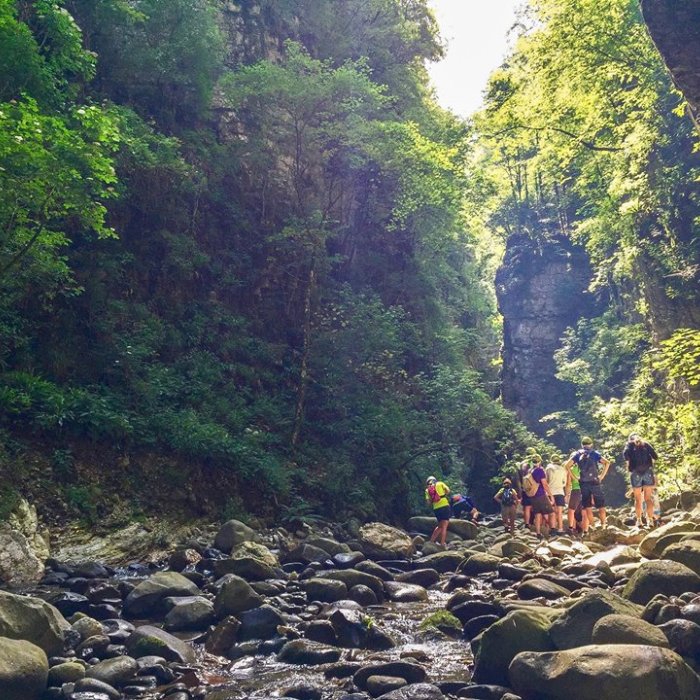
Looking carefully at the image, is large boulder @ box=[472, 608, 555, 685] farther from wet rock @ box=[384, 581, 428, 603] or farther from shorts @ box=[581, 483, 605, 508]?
shorts @ box=[581, 483, 605, 508]

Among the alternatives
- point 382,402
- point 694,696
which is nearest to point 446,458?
point 382,402

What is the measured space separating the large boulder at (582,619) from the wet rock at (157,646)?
12.5 ft

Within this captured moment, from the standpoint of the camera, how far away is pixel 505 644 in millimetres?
6238

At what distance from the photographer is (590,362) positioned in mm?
36562

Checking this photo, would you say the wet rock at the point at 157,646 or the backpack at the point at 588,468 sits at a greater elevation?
the backpack at the point at 588,468

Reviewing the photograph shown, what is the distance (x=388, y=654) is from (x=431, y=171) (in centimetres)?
2185

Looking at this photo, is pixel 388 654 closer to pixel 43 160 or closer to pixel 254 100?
pixel 43 160

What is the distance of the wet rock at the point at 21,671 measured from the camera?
5434mm

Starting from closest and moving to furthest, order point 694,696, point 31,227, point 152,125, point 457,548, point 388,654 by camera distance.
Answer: point 694,696
point 388,654
point 31,227
point 457,548
point 152,125

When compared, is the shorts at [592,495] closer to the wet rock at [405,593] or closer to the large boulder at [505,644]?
the wet rock at [405,593]

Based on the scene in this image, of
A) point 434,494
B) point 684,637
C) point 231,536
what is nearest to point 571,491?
point 434,494

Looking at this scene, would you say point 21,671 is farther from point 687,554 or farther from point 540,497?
point 540,497

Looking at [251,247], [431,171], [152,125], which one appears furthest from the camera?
[431,171]

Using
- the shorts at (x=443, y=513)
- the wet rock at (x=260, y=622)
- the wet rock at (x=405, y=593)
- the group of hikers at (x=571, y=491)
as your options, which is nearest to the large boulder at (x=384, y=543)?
the shorts at (x=443, y=513)
